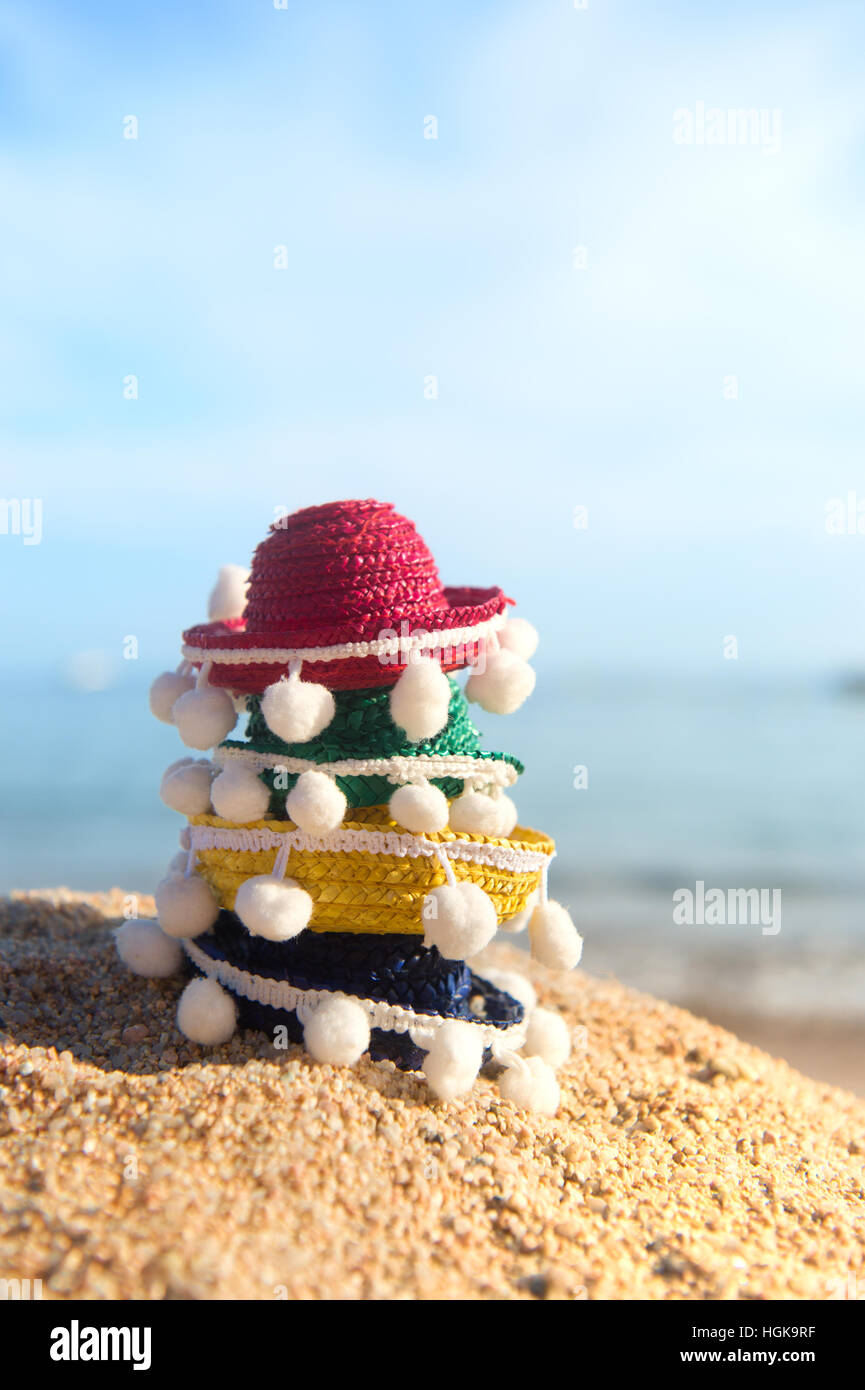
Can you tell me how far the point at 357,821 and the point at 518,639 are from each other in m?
0.78

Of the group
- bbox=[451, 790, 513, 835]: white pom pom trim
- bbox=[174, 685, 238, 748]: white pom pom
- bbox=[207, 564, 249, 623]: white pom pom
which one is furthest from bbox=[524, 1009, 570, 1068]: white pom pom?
bbox=[207, 564, 249, 623]: white pom pom

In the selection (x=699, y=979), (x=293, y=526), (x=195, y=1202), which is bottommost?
(x=699, y=979)

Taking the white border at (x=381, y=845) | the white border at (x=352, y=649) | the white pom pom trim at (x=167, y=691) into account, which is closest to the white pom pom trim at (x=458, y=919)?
the white border at (x=381, y=845)

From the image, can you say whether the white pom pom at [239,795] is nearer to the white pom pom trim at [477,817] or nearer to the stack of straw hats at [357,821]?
the stack of straw hats at [357,821]

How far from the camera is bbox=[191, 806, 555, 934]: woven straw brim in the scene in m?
2.72

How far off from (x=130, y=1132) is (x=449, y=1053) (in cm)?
81

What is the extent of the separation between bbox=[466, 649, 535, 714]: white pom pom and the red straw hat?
0.22ft

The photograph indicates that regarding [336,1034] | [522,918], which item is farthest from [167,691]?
[522,918]

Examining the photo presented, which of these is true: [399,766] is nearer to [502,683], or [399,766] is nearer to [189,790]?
[502,683]

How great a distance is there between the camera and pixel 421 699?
8.65 feet

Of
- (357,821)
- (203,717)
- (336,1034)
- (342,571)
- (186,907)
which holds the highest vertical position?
(342,571)

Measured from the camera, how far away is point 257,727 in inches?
121
